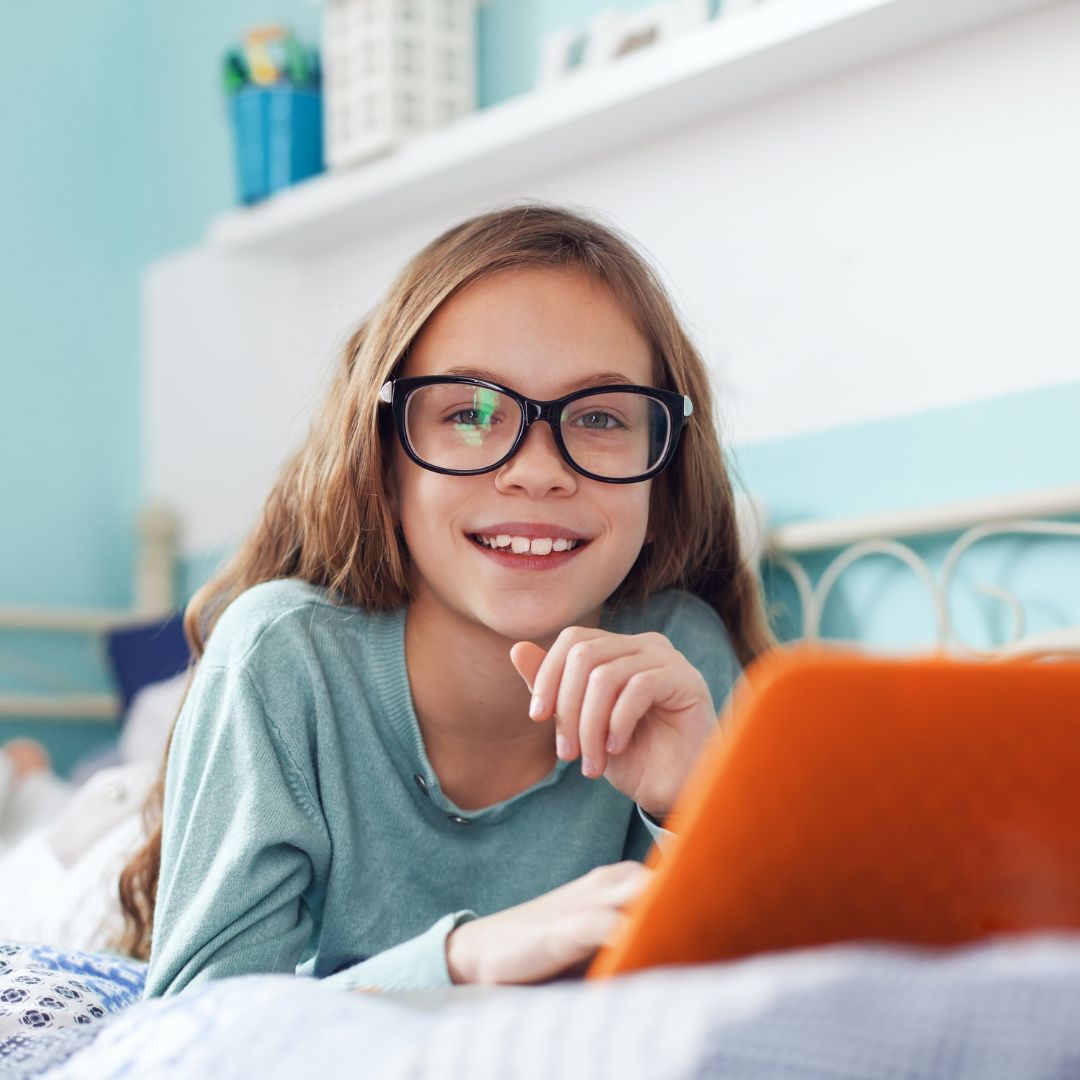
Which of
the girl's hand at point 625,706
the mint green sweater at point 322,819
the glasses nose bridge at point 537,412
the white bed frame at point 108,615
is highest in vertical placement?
the glasses nose bridge at point 537,412

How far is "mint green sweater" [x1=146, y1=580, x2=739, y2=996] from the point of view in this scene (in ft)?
2.86

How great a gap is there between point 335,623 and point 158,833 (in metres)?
0.27

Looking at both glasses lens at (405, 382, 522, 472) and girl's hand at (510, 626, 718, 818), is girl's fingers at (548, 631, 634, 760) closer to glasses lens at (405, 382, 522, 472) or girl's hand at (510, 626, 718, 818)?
girl's hand at (510, 626, 718, 818)

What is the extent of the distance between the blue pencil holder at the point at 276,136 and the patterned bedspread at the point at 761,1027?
6.66ft

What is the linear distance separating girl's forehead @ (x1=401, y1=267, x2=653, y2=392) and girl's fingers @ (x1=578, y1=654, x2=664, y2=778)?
26cm

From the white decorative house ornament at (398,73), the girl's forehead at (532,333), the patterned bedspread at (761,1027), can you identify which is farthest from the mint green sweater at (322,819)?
the white decorative house ornament at (398,73)

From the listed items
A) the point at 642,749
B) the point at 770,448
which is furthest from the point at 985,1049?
the point at 770,448

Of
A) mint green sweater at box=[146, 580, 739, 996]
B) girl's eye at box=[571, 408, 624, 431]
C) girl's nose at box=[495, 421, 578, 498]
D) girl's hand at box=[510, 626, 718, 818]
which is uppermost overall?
girl's eye at box=[571, 408, 624, 431]

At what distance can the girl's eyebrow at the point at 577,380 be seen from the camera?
3.31 feet

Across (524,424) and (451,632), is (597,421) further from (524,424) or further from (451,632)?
(451,632)

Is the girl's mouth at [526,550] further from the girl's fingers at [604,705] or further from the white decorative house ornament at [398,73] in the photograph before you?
the white decorative house ornament at [398,73]

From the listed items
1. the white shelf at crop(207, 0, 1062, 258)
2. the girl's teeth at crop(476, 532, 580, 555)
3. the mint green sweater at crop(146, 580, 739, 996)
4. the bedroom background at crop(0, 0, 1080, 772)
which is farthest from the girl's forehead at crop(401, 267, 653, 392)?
the white shelf at crop(207, 0, 1062, 258)

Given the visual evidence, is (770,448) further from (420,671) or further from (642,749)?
(642,749)

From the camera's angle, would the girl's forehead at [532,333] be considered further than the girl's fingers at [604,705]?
Yes
